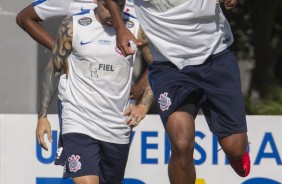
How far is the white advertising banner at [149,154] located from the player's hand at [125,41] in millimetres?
2065

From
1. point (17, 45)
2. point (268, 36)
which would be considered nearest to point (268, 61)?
point (268, 36)

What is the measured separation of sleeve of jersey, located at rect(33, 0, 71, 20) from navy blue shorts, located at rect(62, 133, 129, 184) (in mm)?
1259

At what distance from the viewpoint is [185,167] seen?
661 centimetres

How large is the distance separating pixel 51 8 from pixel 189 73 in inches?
62.4

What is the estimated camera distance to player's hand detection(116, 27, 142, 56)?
627 centimetres

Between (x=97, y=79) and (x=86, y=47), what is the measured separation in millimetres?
224

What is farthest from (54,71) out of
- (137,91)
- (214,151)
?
(214,151)

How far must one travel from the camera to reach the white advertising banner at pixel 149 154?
839 cm

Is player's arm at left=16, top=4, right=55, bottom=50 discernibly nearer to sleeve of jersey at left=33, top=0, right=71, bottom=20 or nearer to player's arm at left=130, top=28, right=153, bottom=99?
sleeve of jersey at left=33, top=0, right=71, bottom=20

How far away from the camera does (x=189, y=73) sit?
263 inches

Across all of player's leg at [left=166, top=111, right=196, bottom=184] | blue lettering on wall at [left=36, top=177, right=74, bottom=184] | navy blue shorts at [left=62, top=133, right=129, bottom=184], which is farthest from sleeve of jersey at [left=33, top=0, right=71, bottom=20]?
player's leg at [left=166, top=111, right=196, bottom=184]

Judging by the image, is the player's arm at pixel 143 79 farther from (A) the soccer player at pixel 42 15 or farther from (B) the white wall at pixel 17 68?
(B) the white wall at pixel 17 68

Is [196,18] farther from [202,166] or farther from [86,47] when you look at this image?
[202,166]

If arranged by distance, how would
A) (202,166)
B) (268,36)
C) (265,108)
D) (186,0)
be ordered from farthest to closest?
1. (268,36)
2. (265,108)
3. (202,166)
4. (186,0)
